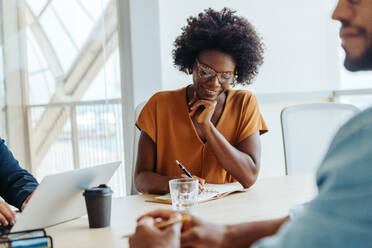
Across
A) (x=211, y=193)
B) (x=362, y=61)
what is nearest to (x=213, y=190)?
(x=211, y=193)

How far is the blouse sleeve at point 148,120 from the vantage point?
6.44ft

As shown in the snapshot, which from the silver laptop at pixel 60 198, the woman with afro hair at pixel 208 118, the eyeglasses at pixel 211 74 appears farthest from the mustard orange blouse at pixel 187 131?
the silver laptop at pixel 60 198

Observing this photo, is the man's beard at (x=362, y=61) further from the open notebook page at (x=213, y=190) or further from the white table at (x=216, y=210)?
the open notebook page at (x=213, y=190)

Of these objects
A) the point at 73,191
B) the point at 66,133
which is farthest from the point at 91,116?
the point at 73,191

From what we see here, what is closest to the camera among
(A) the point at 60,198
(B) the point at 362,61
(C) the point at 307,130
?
(B) the point at 362,61

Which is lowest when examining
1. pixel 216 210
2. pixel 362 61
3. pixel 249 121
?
pixel 216 210

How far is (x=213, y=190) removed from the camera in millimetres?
1640

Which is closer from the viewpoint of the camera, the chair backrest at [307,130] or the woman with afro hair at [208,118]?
the woman with afro hair at [208,118]

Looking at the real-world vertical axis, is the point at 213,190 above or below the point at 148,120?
below

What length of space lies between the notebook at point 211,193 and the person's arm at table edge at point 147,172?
7 centimetres

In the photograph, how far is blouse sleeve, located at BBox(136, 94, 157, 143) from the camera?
196 centimetres

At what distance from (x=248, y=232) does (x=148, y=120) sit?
1081 mm

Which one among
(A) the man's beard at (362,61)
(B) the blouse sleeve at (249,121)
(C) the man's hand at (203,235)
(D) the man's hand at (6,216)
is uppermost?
(A) the man's beard at (362,61)

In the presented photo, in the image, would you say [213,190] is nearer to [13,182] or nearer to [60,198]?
[60,198]
